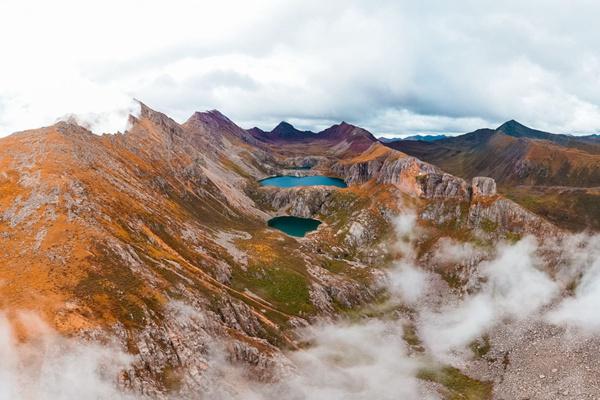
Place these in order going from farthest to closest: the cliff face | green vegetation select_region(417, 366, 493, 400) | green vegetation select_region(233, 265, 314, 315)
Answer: green vegetation select_region(233, 265, 314, 315) → green vegetation select_region(417, 366, 493, 400) → the cliff face

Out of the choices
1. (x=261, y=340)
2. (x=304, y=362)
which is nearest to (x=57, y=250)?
(x=261, y=340)

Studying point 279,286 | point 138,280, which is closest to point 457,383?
point 279,286

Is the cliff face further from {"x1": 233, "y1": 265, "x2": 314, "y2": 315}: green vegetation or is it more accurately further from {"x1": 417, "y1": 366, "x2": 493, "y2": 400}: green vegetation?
{"x1": 417, "y1": 366, "x2": 493, "y2": 400}: green vegetation

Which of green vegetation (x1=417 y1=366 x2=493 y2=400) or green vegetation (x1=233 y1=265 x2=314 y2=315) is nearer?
green vegetation (x1=417 y1=366 x2=493 y2=400)

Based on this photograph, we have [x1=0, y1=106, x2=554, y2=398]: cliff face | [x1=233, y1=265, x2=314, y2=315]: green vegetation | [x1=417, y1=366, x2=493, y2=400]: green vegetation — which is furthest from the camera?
[x1=233, y1=265, x2=314, y2=315]: green vegetation

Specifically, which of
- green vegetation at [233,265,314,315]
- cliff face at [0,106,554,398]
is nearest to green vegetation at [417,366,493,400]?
cliff face at [0,106,554,398]

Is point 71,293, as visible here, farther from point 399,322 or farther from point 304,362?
point 399,322

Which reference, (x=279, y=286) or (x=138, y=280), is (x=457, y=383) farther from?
(x=138, y=280)

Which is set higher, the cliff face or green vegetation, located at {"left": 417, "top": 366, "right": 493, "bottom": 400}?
the cliff face

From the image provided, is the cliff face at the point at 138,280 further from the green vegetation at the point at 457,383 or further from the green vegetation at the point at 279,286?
the green vegetation at the point at 457,383

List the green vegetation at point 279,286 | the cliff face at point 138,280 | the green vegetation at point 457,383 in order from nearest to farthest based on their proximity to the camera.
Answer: the cliff face at point 138,280
the green vegetation at point 457,383
the green vegetation at point 279,286

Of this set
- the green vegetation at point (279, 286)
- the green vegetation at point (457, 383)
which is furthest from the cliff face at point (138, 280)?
the green vegetation at point (457, 383)
